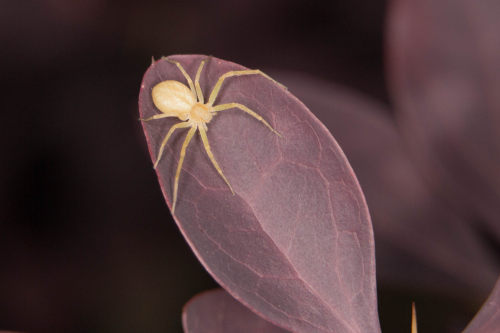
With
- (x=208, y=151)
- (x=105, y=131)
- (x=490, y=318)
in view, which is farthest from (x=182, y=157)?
(x=105, y=131)

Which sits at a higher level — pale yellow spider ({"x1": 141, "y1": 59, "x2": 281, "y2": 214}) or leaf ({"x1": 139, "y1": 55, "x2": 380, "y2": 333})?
pale yellow spider ({"x1": 141, "y1": 59, "x2": 281, "y2": 214})

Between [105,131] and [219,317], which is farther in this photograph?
[105,131]

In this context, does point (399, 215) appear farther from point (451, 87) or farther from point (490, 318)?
point (490, 318)

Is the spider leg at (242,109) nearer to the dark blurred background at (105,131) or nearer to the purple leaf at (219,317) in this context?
the purple leaf at (219,317)

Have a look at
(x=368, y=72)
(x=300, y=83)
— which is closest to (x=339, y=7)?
(x=368, y=72)

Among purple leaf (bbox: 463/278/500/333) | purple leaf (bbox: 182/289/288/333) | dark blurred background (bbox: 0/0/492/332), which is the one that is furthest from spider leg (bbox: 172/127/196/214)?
dark blurred background (bbox: 0/0/492/332)

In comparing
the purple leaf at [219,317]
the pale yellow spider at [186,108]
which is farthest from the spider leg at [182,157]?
the purple leaf at [219,317]

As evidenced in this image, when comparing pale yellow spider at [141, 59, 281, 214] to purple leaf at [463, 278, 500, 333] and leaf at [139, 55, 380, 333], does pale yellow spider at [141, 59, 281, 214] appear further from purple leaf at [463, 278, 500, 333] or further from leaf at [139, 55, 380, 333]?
purple leaf at [463, 278, 500, 333]
